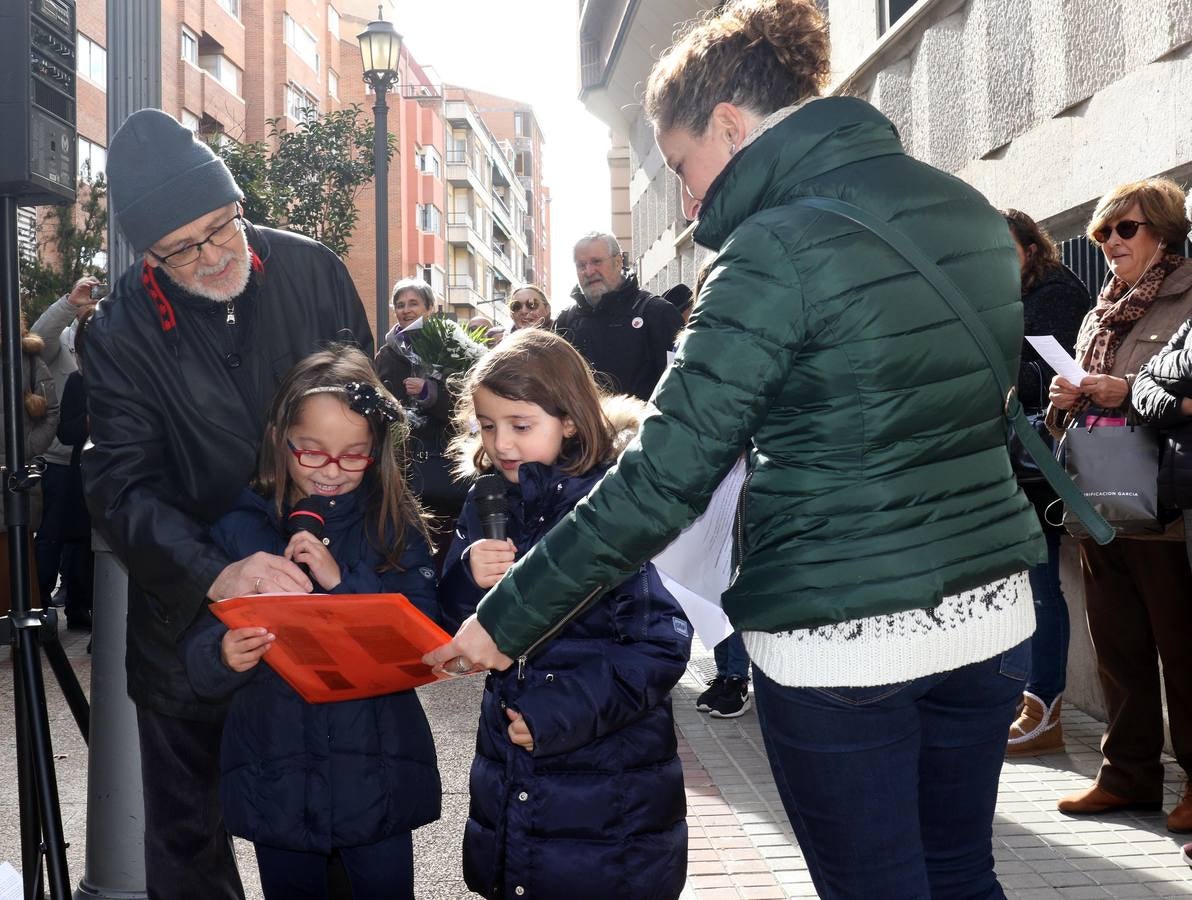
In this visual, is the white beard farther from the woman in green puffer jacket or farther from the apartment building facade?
the apartment building facade

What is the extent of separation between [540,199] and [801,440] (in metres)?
149

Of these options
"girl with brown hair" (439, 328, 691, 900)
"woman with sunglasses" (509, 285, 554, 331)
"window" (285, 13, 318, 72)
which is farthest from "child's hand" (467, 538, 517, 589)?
"window" (285, 13, 318, 72)

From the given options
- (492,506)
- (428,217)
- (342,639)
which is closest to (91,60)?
(492,506)

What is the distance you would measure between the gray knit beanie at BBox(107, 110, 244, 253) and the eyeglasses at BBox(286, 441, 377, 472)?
578 mm

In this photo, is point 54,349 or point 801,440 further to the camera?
point 54,349

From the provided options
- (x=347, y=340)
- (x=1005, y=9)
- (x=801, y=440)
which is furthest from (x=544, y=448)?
(x=1005, y=9)

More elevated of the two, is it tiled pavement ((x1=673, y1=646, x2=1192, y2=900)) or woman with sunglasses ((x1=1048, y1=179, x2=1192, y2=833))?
woman with sunglasses ((x1=1048, y1=179, x2=1192, y2=833))

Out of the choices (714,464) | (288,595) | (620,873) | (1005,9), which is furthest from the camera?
(1005,9)

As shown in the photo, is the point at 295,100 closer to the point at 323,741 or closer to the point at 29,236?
the point at 29,236

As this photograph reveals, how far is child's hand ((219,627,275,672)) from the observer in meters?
2.70

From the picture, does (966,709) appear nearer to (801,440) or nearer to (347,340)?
(801,440)

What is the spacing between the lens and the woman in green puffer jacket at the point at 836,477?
6.81 ft

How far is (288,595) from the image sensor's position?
2.46 meters

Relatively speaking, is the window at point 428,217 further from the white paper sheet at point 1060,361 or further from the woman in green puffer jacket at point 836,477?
the woman in green puffer jacket at point 836,477
